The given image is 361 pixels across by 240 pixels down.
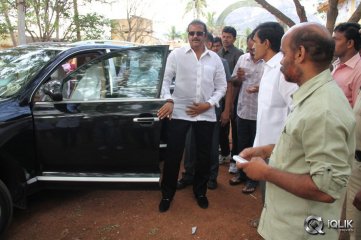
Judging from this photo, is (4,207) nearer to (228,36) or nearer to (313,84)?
(313,84)

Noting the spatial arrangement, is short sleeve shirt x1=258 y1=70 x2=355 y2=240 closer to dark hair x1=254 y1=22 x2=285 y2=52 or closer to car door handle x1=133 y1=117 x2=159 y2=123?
dark hair x1=254 y1=22 x2=285 y2=52

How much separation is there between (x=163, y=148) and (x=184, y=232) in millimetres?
889

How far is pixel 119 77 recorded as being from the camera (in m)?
3.40

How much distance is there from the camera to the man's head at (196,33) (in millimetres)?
3236

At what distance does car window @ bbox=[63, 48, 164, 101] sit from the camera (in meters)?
3.28

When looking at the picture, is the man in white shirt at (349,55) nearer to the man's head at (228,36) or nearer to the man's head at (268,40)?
the man's head at (268,40)

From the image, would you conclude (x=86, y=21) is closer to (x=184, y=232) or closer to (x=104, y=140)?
(x=104, y=140)

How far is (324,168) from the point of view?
1194 mm

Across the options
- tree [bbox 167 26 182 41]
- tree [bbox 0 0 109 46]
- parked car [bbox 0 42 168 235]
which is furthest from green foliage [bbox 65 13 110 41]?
tree [bbox 167 26 182 41]

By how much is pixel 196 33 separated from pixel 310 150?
2.25 meters

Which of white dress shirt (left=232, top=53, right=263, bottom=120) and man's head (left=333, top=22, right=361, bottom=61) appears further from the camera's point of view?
white dress shirt (left=232, top=53, right=263, bottom=120)

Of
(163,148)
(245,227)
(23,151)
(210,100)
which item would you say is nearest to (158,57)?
(210,100)

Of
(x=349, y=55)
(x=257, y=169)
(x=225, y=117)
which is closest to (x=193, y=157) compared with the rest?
(x=225, y=117)

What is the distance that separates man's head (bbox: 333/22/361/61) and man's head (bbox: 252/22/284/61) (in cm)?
62
